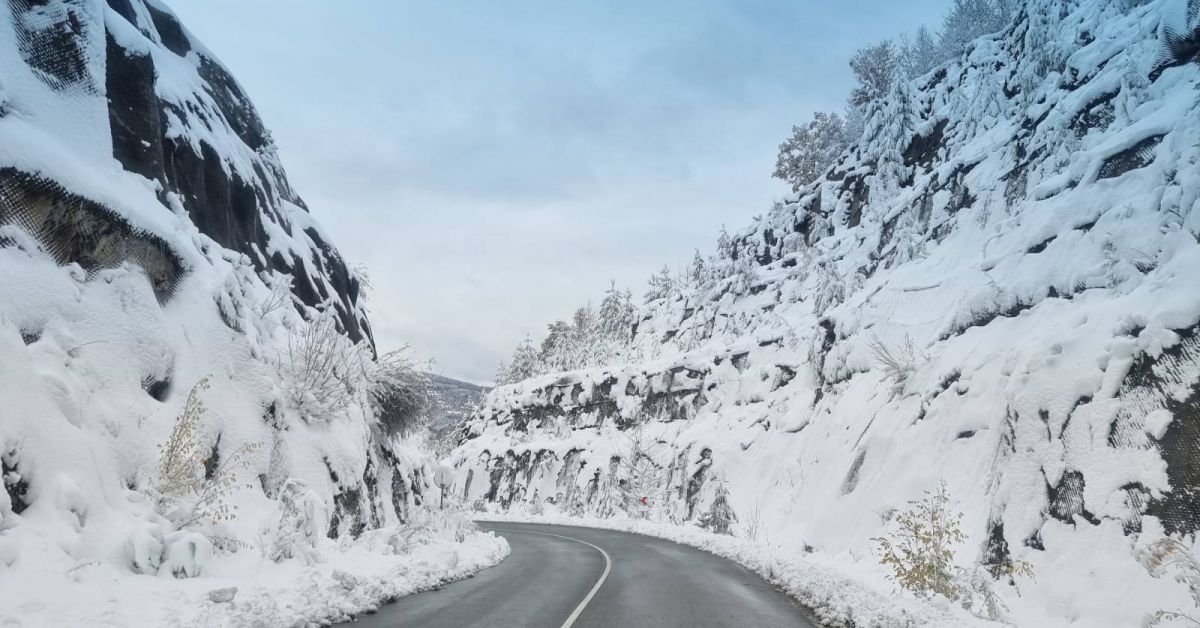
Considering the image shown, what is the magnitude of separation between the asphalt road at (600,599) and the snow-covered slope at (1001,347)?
305 centimetres

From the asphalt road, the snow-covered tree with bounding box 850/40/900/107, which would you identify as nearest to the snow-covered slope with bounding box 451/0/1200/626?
the asphalt road

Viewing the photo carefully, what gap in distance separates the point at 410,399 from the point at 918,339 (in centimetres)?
1401

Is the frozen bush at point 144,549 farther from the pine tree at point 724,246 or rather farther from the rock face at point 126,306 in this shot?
the pine tree at point 724,246

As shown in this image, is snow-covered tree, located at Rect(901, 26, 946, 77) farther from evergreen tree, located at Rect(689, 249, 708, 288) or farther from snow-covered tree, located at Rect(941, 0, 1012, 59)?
evergreen tree, located at Rect(689, 249, 708, 288)

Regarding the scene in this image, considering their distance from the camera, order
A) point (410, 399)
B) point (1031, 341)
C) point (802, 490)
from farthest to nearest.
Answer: point (802, 490)
point (410, 399)
point (1031, 341)

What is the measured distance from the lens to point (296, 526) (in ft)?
27.7

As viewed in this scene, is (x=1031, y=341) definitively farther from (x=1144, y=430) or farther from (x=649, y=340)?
(x=649, y=340)

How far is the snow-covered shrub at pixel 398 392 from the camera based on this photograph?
46.0 ft

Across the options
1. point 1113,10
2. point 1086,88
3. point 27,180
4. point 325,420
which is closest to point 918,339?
point 1086,88

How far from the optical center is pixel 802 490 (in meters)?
18.9

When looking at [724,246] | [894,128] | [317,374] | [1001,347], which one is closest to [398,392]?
[317,374]

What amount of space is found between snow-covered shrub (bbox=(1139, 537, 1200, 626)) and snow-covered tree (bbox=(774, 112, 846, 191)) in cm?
4485

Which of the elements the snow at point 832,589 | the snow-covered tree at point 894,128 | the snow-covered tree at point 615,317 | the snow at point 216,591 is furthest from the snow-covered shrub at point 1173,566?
the snow-covered tree at point 615,317

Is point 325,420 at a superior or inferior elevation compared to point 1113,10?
inferior
